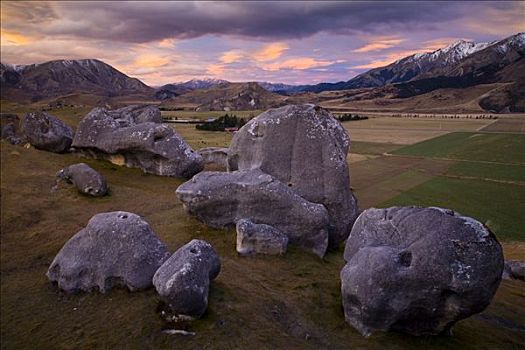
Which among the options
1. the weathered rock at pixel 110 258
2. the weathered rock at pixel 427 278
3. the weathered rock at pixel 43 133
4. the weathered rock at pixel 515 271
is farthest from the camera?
the weathered rock at pixel 43 133

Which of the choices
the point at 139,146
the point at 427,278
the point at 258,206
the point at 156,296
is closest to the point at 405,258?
the point at 427,278

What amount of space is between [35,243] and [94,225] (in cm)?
549

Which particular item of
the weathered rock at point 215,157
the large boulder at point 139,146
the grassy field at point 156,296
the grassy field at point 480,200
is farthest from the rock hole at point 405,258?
the weathered rock at point 215,157

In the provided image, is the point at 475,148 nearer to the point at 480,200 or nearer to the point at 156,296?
the point at 480,200

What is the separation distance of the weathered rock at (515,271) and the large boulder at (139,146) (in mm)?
23394

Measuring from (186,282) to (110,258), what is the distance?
13.2 feet

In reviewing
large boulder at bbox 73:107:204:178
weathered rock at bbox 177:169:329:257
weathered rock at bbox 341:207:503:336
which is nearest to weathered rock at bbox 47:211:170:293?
weathered rock at bbox 177:169:329:257

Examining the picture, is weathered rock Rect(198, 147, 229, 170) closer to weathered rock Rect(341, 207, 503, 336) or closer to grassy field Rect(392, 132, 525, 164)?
grassy field Rect(392, 132, 525, 164)

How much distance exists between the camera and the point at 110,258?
1558 cm

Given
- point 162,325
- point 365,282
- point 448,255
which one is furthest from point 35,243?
point 448,255

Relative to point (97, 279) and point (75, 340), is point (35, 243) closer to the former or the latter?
point (97, 279)

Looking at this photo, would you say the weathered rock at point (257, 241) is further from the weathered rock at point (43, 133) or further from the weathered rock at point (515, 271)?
the weathered rock at point (43, 133)

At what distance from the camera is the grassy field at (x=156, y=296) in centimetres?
1310

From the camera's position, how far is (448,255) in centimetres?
1350
